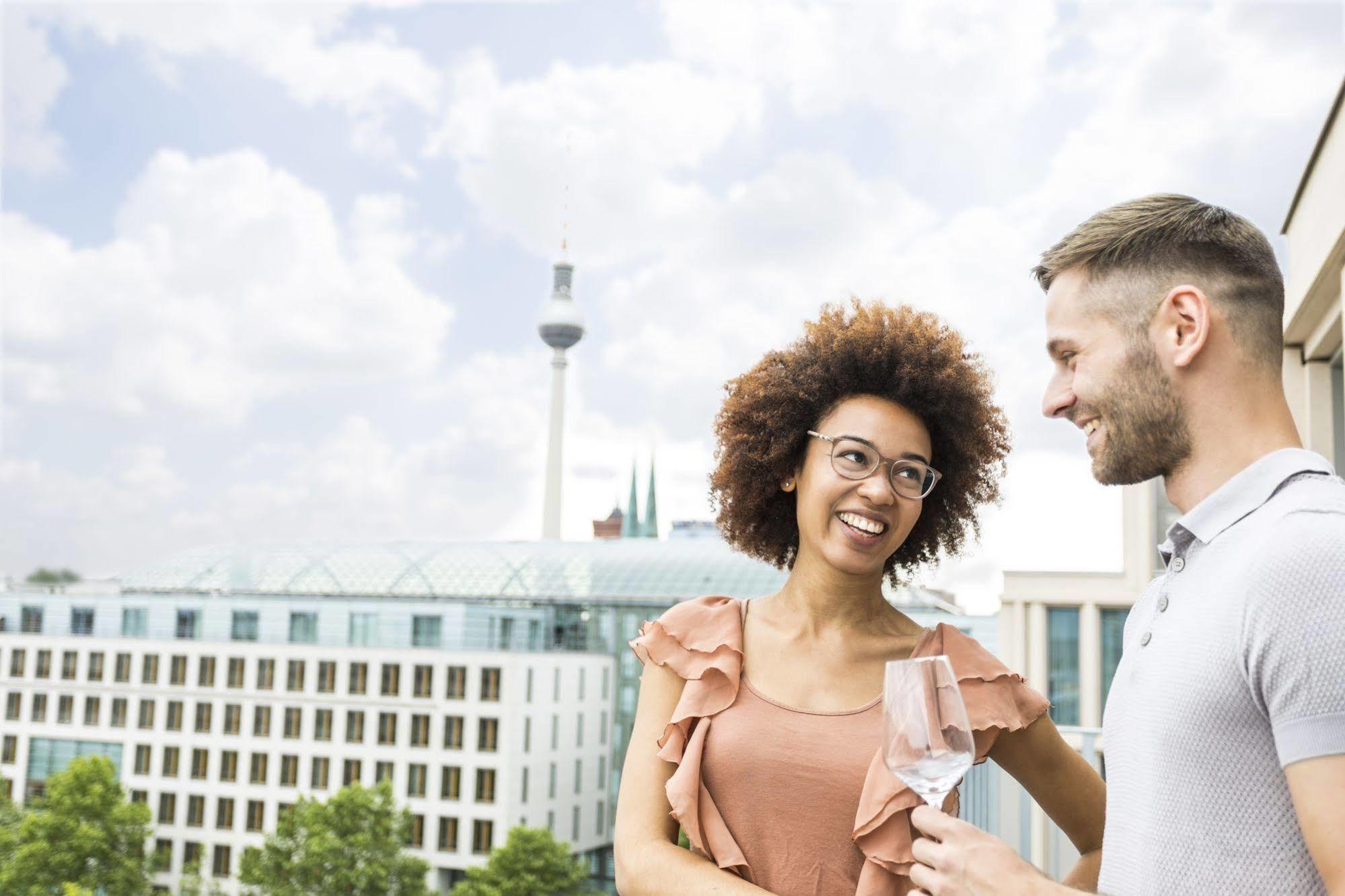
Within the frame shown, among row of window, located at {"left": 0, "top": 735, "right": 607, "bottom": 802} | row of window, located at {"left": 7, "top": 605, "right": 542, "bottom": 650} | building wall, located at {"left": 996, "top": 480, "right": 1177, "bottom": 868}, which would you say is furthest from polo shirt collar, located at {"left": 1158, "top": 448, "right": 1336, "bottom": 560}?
row of window, located at {"left": 7, "top": 605, "right": 542, "bottom": 650}

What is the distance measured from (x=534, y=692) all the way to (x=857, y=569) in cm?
4718

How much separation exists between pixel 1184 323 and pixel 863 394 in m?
1.37

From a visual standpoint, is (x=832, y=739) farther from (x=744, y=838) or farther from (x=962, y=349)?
(x=962, y=349)

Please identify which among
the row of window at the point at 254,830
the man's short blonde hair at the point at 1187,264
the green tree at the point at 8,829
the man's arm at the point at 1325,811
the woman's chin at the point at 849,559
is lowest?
the row of window at the point at 254,830

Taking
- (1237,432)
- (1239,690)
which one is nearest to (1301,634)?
(1239,690)

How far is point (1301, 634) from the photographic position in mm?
1812

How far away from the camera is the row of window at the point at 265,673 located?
48562 mm

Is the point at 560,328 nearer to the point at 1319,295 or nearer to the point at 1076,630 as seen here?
the point at 1076,630

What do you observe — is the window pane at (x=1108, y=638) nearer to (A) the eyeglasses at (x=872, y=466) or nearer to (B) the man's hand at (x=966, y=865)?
(A) the eyeglasses at (x=872, y=466)

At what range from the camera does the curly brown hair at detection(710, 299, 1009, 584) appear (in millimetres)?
3479

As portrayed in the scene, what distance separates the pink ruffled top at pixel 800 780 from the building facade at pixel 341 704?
1792 inches

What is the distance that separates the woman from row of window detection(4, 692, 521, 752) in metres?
45.9

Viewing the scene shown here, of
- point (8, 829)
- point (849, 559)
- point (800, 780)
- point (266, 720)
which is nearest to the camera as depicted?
point (800, 780)

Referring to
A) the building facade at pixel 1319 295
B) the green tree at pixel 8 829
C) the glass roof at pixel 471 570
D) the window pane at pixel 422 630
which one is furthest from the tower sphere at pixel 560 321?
the building facade at pixel 1319 295
